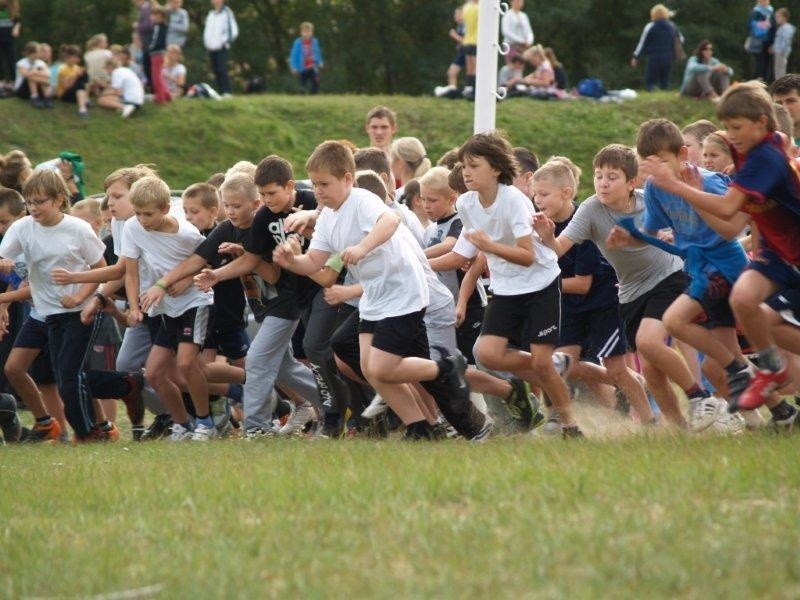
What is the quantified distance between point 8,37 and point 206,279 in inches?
781

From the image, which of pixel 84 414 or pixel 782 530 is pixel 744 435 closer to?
pixel 782 530

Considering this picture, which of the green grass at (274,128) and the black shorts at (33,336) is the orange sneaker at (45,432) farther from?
the green grass at (274,128)

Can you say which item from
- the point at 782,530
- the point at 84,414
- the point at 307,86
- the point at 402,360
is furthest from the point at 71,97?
the point at 782,530

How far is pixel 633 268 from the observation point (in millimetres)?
9070

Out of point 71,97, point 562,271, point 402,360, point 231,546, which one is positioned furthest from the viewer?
point 71,97

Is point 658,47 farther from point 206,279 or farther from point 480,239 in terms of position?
point 480,239

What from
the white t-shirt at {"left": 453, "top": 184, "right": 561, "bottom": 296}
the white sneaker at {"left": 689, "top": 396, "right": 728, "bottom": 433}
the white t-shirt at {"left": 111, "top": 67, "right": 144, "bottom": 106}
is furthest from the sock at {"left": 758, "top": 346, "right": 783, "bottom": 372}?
the white t-shirt at {"left": 111, "top": 67, "right": 144, "bottom": 106}

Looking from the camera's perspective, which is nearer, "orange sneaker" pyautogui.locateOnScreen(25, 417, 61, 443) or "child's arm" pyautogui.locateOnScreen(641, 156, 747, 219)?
"child's arm" pyautogui.locateOnScreen(641, 156, 747, 219)

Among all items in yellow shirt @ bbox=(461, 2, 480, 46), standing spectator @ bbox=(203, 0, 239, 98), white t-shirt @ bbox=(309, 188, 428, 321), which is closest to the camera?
white t-shirt @ bbox=(309, 188, 428, 321)

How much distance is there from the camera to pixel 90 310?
10867 millimetres

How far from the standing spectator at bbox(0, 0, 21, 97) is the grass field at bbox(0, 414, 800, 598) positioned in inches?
859

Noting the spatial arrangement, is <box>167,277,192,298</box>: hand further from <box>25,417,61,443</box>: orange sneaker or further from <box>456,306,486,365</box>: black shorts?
<box>456,306,486,365</box>: black shorts

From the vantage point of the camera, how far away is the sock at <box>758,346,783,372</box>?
7598mm

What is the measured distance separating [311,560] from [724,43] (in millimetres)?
39174
